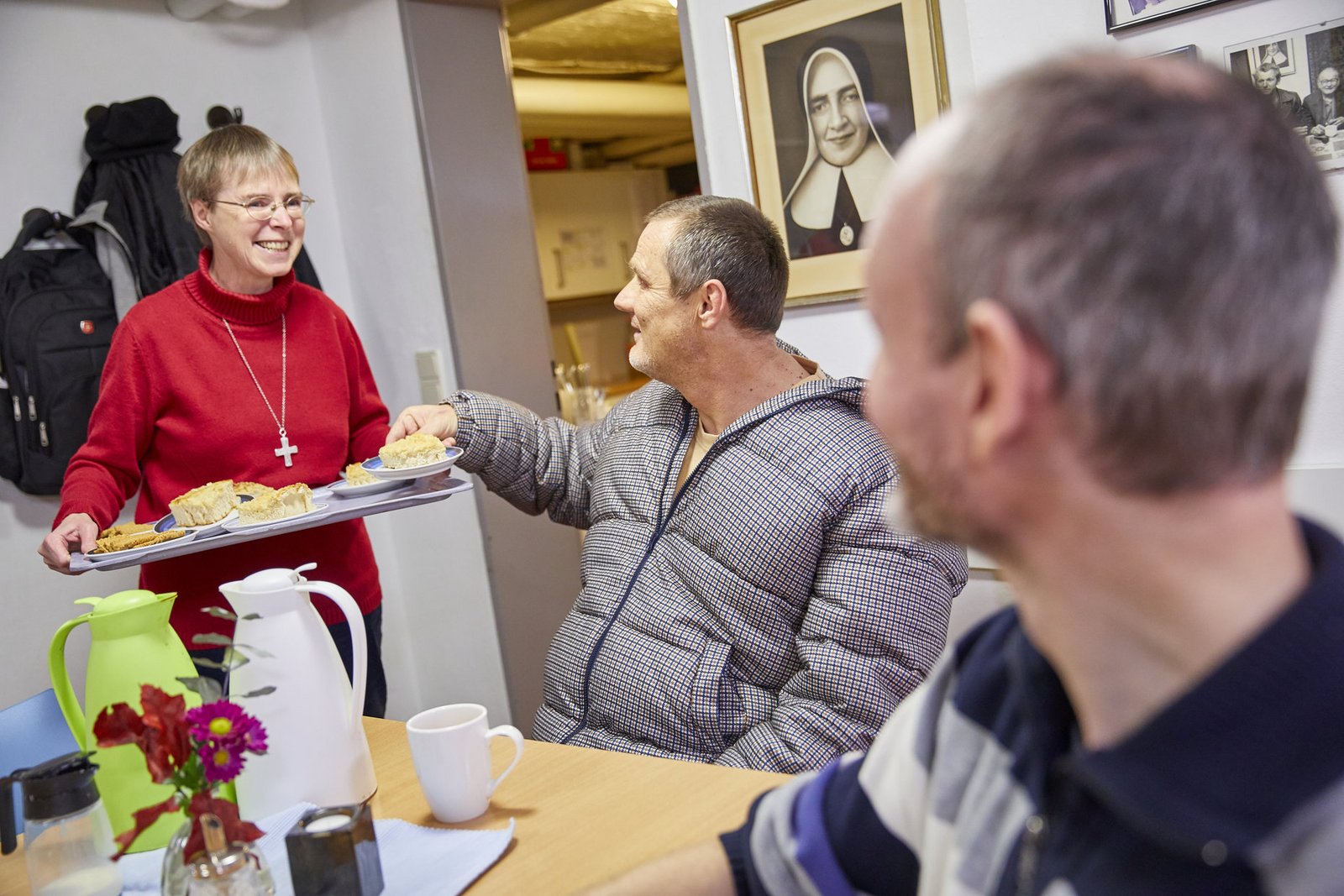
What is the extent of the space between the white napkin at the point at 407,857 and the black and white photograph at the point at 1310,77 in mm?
1528

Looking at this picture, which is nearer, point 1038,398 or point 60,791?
point 1038,398

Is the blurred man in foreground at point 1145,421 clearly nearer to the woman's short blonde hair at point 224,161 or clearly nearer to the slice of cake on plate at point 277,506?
the slice of cake on plate at point 277,506

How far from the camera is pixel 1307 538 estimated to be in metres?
0.60

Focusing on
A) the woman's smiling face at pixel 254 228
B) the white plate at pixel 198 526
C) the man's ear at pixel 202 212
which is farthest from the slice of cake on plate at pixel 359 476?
the man's ear at pixel 202 212

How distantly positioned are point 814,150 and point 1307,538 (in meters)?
1.87

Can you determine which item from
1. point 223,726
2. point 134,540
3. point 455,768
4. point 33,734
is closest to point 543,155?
point 134,540

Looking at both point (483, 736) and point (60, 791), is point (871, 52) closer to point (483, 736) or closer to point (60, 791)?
point (483, 736)

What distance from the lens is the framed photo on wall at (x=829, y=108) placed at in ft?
7.18

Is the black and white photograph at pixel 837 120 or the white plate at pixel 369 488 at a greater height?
the black and white photograph at pixel 837 120

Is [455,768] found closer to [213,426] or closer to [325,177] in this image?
[213,426]

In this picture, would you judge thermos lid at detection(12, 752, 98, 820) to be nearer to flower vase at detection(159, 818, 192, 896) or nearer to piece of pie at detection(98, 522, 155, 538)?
flower vase at detection(159, 818, 192, 896)

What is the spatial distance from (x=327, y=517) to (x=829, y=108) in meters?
1.31

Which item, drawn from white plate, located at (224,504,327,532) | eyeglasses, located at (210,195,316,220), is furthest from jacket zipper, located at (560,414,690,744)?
eyeglasses, located at (210,195,316,220)

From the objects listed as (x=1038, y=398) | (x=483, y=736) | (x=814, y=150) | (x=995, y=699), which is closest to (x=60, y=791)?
(x=483, y=736)
